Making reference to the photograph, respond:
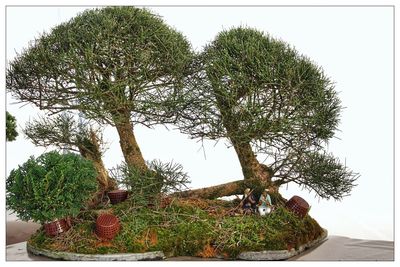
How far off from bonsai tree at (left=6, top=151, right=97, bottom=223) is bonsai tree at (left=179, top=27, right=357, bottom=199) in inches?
51.4

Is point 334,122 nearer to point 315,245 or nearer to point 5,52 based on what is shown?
point 315,245

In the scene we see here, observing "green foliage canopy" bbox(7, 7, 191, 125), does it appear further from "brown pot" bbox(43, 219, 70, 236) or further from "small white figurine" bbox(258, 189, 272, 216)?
"small white figurine" bbox(258, 189, 272, 216)

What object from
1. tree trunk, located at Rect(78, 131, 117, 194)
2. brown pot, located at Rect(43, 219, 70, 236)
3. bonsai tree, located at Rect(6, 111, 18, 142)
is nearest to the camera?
brown pot, located at Rect(43, 219, 70, 236)

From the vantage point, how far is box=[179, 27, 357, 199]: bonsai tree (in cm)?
529

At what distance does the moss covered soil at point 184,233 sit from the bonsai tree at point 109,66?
701mm

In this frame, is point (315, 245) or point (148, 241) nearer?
point (148, 241)

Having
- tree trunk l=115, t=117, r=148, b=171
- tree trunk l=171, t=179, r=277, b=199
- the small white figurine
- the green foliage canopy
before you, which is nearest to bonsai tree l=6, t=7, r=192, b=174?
the green foliage canopy

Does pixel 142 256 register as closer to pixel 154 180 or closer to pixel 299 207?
pixel 154 180

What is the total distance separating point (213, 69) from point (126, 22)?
3.36 feet

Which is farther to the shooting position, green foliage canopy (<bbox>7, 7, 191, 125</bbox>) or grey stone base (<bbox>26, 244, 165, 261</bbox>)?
green foliage canopy (<bbox>7, 7, 191, 125</bbox>)

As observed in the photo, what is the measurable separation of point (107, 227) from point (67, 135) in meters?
1.76

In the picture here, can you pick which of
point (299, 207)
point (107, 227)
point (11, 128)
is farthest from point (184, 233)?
point (11, 128)

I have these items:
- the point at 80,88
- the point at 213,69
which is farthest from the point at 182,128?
the point at 80,88

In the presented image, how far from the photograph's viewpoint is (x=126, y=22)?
18.0 ft
